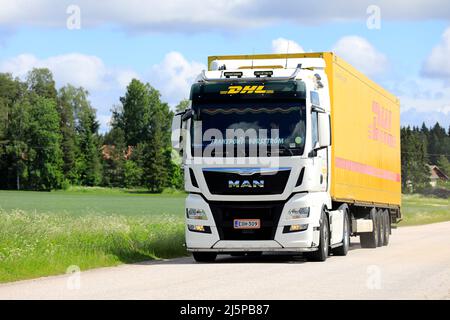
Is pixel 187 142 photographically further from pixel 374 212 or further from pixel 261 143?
pixel 374 212

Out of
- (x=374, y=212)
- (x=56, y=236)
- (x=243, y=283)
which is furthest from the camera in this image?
(x=374, y=212)

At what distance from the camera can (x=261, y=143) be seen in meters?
19.8

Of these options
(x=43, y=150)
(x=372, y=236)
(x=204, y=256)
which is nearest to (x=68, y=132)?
(x=43, y=150)

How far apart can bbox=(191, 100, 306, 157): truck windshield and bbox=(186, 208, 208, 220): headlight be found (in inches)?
44.0

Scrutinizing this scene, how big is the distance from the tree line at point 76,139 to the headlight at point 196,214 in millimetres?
111488

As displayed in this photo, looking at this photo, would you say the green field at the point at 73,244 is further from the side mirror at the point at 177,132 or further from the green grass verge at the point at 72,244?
the side mirror at the point at 177,132

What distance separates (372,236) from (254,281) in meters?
12.7

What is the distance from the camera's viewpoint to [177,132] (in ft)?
65.2

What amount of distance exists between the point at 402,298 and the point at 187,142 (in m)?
8.10

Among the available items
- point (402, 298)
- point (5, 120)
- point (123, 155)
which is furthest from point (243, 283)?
point (123, 155)


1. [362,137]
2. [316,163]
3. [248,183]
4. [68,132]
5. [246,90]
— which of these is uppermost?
[68,132]

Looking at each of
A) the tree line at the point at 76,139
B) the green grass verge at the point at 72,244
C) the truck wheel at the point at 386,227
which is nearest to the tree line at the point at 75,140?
the tree line at the point at 76,139

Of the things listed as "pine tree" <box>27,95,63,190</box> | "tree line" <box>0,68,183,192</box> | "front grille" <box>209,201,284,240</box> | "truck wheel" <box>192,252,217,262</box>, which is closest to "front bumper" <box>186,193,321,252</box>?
"front grille" <box>209,201,284,240</box>

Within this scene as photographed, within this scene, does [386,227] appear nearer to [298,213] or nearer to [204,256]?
[204,256]
